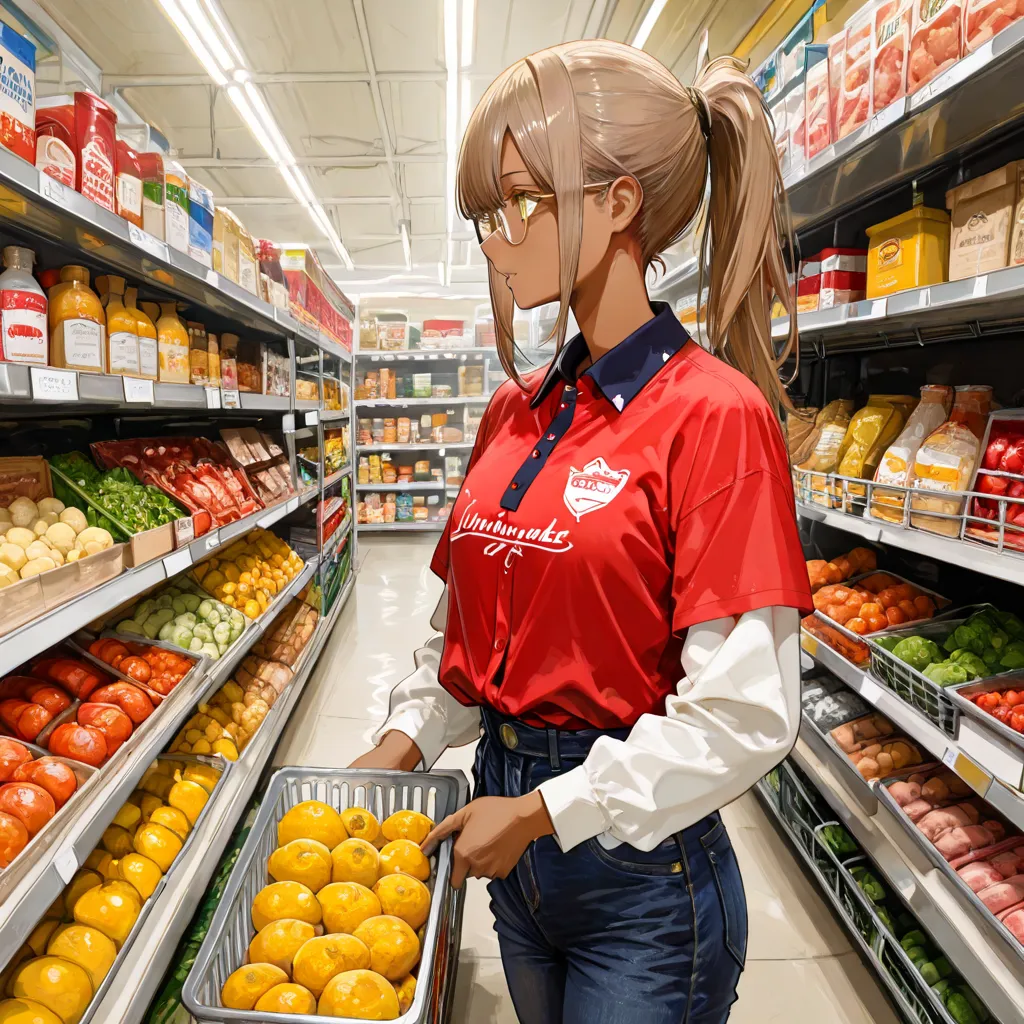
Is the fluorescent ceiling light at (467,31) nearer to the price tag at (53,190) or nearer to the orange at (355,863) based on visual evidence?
the price tag at (53,190)

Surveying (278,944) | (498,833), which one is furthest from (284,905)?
(498,833)

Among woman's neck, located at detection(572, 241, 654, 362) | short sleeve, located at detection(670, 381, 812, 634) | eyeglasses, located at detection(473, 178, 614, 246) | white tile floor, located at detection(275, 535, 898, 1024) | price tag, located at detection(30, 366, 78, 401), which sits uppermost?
eyeglasses, located at detection(473, 178, 614, 246)

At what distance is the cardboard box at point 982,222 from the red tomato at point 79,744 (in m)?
2.14

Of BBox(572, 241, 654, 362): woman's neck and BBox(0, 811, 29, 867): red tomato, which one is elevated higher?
BBox(572, 241, 654, 362): woman's neck

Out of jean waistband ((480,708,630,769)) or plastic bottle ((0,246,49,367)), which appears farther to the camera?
plastic bottle ((0,246,49,367))

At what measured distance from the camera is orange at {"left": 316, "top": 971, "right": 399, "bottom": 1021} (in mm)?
795

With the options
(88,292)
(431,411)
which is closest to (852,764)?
(88,292)

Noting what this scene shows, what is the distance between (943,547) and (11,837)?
1.94 meters

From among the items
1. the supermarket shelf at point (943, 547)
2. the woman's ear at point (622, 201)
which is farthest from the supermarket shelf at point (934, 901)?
the woman's ear at point (622, 201)

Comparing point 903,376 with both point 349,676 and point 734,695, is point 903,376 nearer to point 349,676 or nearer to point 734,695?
point 734,695

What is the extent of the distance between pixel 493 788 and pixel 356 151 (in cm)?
822

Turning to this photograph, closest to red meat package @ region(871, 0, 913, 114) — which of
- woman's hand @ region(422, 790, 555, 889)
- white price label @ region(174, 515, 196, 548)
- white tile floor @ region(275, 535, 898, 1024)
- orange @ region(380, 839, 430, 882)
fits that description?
woman's hand @ region(422, 790, 555, 889)

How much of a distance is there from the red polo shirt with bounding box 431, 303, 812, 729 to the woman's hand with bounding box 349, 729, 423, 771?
0.65ft

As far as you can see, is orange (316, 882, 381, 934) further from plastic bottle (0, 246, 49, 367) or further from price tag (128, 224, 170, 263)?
price tag (128, 224, 170, 263)
